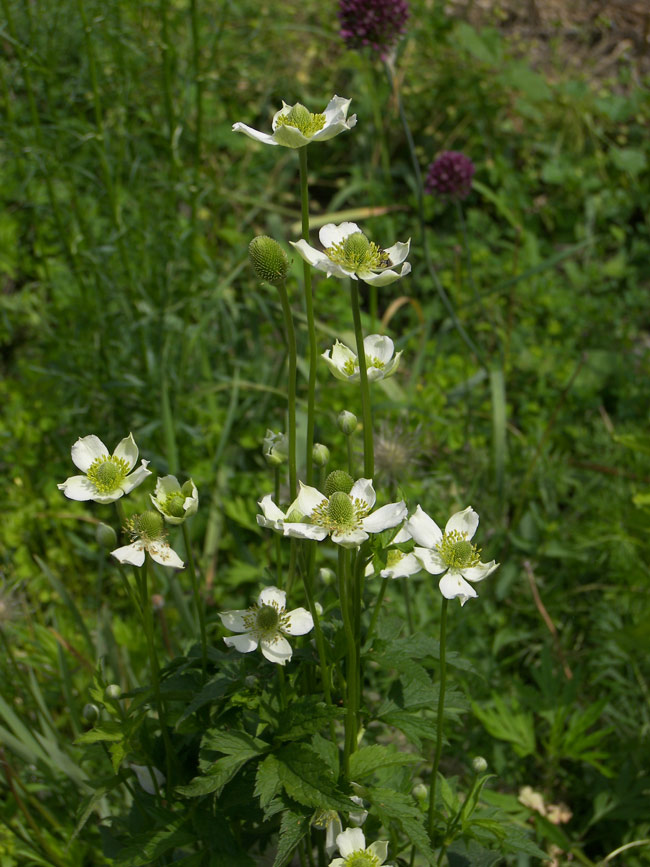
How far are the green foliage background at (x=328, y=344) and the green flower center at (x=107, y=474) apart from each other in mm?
500

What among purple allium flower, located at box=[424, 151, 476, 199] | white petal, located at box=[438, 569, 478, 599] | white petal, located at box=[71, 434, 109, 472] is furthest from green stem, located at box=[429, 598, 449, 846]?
purple allium flower, located at box=[424, 151, 476, 199]

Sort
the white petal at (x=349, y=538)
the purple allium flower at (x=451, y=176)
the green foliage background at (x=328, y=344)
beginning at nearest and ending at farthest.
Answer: the white petal at (x=349, y=538) < the green foliage background at (x=328, y=344) < the purple allium flower at (x=451, y=176)

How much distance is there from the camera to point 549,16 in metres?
4.70

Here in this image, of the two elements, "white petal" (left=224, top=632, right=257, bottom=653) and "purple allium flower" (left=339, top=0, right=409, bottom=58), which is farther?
"purple allium flower" (left=339, top=0, right=409, bottom=58)

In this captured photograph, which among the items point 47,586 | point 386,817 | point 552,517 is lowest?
point 47,586

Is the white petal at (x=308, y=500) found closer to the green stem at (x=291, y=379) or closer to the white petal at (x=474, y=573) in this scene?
the green stem at (x=291, y=379)

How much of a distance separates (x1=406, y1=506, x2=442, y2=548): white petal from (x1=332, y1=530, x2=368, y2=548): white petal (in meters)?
0.12

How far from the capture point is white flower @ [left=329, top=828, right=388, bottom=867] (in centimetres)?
120

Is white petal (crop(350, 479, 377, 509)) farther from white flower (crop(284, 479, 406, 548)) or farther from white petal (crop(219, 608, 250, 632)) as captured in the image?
white petal (crop(219, 608, 250, 632))

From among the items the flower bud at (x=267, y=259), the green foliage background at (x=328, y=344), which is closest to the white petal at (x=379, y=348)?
the flower bud at (x=267, y=259)

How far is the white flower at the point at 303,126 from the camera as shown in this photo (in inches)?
44.8

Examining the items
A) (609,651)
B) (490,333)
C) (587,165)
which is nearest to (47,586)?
(609,651)

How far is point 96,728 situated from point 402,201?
315cm

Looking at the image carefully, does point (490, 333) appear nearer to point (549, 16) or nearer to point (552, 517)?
point (552, 517)
